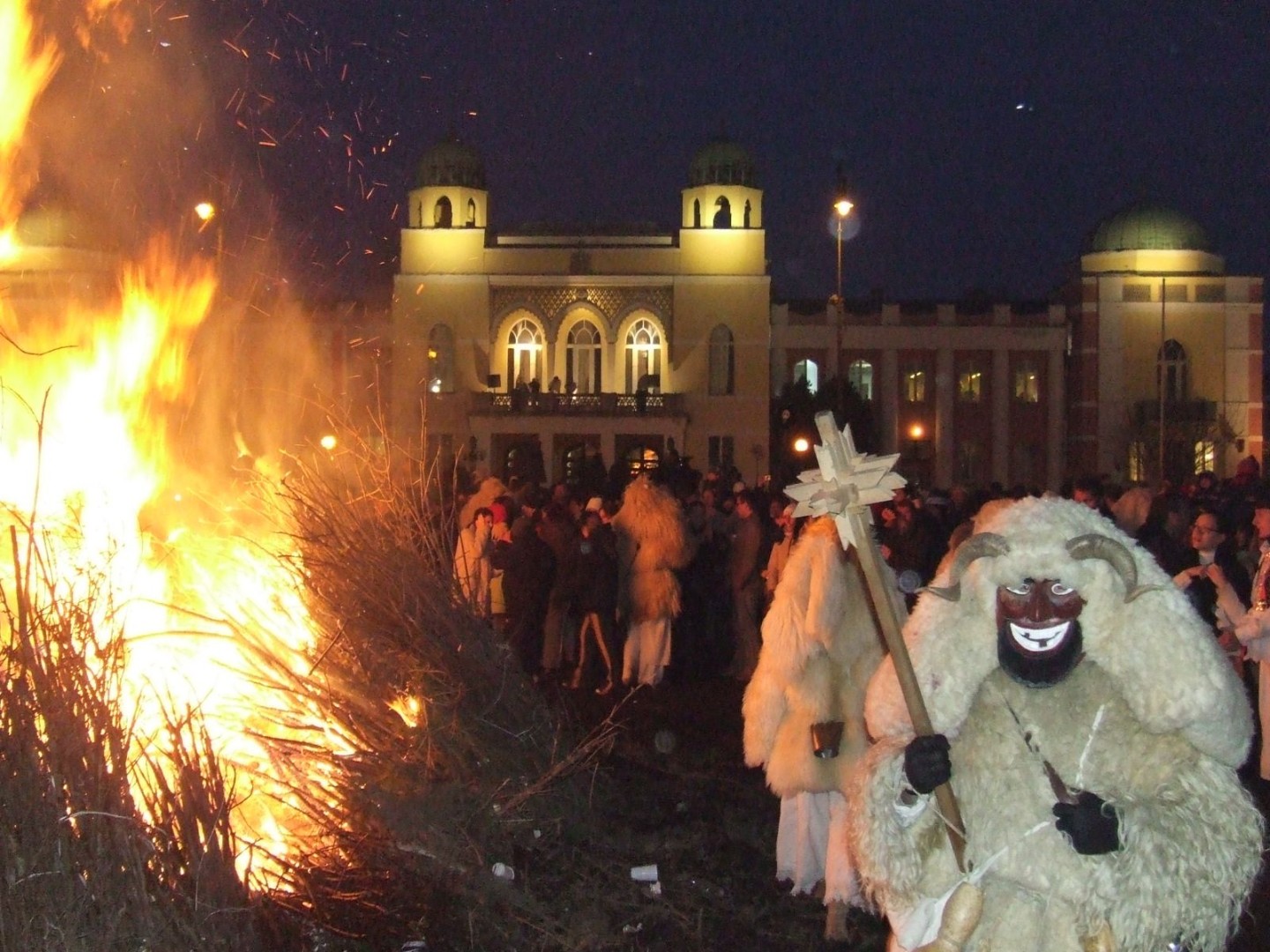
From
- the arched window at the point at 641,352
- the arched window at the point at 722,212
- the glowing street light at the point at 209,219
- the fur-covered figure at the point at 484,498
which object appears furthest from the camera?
the arched window at the point at 722,212

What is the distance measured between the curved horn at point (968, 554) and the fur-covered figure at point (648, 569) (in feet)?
26.3

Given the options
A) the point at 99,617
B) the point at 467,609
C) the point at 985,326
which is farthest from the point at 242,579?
the point at 985,326

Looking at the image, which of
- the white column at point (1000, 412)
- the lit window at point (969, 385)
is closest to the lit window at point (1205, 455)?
the white column at point (1000, 412)

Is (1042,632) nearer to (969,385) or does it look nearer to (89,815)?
(89,815)

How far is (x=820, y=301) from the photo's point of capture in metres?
57.6

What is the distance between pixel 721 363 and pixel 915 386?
26.6 feet

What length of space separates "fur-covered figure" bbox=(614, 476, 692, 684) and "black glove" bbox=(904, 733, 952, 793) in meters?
8.38

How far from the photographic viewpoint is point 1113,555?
3.80m

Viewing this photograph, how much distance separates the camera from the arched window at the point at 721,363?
172 feet

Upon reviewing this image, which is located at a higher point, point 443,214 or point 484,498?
point 443,214

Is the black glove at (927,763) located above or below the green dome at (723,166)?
below

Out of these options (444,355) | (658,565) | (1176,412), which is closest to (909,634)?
(658,565)

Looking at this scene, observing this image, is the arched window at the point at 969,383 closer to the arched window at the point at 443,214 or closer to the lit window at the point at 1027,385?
the lit window at the point at 1027,385

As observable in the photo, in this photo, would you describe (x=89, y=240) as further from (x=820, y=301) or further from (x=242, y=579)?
(x=820, y=301)
